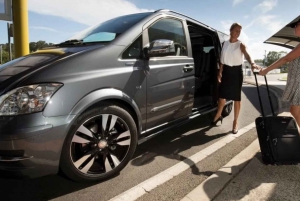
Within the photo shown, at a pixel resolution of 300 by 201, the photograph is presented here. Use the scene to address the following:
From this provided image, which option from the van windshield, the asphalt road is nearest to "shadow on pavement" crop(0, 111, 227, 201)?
the asphalt road

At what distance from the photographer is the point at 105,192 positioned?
2064mm

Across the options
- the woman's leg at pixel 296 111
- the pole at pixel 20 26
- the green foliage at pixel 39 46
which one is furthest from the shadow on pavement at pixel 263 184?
the pole at pixel 20 26

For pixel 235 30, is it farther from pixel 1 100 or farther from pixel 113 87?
pixel 1 100

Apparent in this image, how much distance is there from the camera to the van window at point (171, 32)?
2.68 m

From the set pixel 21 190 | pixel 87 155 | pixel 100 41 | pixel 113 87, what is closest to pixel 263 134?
pixel 113 87

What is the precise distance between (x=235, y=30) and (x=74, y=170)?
2.98m

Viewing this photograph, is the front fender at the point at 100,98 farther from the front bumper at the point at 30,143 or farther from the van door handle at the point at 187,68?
the van door handle at the point at 187,68

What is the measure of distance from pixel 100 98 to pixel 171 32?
1.51 meters

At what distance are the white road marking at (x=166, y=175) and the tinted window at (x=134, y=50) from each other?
1244mm

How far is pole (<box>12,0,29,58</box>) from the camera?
17.2ft

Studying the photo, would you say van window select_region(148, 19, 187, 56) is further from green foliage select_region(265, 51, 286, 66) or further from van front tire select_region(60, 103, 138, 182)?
green foliage select_region(265, 51, 286, 66)

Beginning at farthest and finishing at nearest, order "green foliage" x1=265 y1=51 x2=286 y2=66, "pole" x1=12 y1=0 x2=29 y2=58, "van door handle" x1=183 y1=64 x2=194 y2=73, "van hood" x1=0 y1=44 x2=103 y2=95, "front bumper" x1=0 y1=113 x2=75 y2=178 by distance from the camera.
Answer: "green foliage" x1=265 y1=51 x2=286 y2=66
"pole" x1=12 y1=0 x2=29 y2=58
"van door handle" x1=183 y1=64 x2=194 y2=73
"van hood" x1=0 y1=44 x2=103 y2=95
"front bumper" x1=0 y1=113 x2=75 y2=178

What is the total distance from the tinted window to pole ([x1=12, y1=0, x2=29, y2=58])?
167 inches

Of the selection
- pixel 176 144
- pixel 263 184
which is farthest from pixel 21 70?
pixel 263 184
